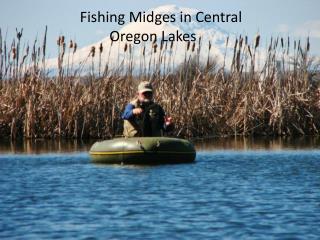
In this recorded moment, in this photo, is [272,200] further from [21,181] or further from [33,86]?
[33,86]

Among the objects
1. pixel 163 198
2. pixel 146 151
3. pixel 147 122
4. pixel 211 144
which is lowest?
pixel 163 198

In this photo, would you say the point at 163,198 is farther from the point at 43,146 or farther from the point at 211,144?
the point at 211,144

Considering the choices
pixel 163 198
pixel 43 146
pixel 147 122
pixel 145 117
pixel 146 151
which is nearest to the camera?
pixel 163 198

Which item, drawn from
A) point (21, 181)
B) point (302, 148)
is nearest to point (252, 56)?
point (302, 148)

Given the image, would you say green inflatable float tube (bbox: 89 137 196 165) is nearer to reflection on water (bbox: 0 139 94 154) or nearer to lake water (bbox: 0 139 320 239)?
lake water (bbox: 0 139 320 239)

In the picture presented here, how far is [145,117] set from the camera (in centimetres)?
1792

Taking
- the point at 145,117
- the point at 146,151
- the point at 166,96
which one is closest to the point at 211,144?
the point at 166,96

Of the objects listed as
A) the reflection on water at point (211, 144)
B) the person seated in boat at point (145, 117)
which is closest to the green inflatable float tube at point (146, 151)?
the person seated in boat at point (145, 117)

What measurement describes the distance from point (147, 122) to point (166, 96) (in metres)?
5.80

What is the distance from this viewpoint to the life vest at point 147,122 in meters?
17.8

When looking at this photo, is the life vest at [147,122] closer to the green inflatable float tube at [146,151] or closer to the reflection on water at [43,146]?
the green inflatable float tube at [146,151]

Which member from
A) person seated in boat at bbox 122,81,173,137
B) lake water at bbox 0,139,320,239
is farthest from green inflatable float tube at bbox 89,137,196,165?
person seated in boat at bbox 122,81,173,137

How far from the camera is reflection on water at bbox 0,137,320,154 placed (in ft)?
70.6

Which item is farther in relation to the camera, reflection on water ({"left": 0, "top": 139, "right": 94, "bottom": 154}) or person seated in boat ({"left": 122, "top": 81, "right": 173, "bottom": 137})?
reflection on water ({"left": 0, "top": 139, "right": 94, "bottom": 154})
